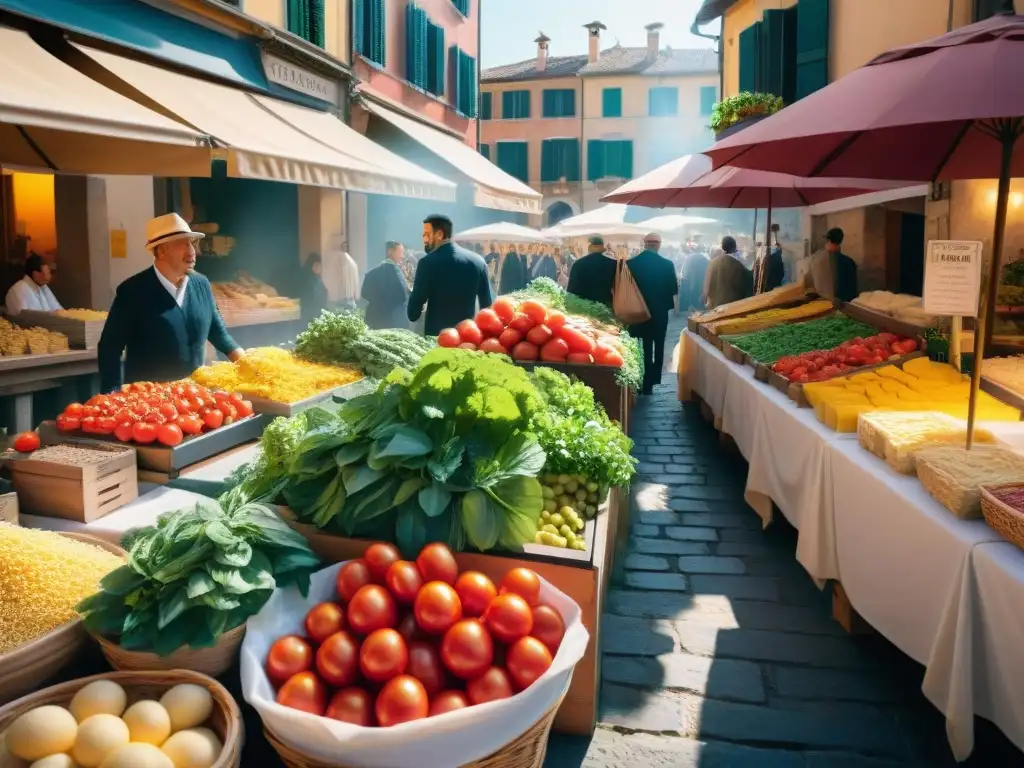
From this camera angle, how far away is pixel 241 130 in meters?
7.30

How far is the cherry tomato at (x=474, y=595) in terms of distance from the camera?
230 centimetres

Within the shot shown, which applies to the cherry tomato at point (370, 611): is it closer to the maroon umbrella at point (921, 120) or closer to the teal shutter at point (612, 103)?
the maroon umbrella at point (921, 120)

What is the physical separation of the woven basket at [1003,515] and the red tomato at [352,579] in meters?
2.03

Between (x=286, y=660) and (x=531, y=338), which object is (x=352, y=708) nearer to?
(x=286, y=660)

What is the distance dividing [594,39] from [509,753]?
147 ft

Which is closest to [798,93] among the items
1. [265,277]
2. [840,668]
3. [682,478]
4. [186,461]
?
[682,478]

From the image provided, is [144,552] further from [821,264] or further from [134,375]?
[821,264]

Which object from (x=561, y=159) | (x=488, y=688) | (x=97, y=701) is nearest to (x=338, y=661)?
(x=488, y=688)

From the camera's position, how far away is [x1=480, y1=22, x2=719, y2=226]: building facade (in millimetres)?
40781

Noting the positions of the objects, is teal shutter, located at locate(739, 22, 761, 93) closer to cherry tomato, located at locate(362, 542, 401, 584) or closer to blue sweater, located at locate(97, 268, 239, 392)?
blue sweater, located at locate(97, 268, 239, 392)

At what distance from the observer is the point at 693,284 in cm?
2222

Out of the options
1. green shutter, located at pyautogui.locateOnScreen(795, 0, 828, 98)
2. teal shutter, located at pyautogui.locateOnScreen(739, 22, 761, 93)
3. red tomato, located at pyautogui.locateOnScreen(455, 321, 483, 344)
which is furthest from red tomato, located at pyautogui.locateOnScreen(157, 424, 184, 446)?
teal shutter, located at pyautogui.locateOnScreen(739, 22, 761, 93)

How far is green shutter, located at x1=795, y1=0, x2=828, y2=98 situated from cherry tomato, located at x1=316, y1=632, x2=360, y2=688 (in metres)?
11.5

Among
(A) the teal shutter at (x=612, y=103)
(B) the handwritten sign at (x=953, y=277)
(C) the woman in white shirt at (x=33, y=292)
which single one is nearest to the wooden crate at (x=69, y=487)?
(B) the handwritten sign at (x=953, y=277)
